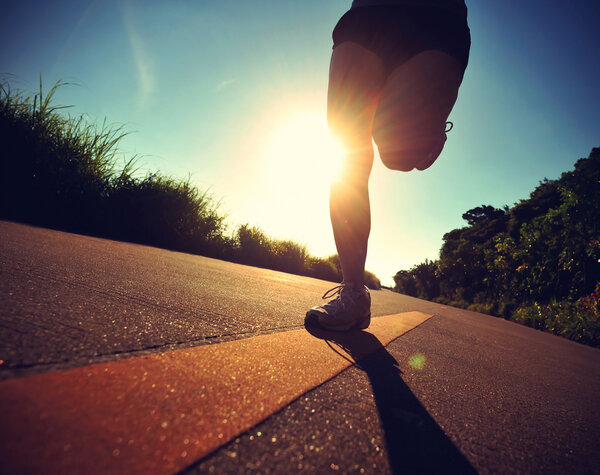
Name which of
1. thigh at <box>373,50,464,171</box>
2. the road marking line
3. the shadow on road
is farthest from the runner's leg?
the road marking line

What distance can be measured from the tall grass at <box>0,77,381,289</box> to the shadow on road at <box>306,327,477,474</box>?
452 centimetres

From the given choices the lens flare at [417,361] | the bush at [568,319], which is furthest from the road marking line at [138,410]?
the bush at [568,319]

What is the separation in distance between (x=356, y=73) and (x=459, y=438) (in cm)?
170

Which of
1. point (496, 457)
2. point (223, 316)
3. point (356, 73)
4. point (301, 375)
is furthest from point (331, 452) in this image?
point (356, 73)

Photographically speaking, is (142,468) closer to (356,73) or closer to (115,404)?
(115,404)

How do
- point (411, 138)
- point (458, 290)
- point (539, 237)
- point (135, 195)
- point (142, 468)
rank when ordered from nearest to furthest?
point (142, 468)
point (411, 138)
point (135, 195)
point (539, 237)
point (458, 290)

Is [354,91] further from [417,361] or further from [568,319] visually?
[568,319]

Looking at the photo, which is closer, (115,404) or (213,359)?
(115,404)

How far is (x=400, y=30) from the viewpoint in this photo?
1630 millimetres

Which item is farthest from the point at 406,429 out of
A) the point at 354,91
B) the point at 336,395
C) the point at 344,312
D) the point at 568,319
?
the point at 568,319

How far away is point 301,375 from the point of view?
726mm

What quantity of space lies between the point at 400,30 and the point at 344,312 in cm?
157

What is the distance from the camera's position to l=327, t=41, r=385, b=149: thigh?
1659 millimetres

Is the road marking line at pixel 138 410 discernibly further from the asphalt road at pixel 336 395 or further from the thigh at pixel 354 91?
the thigh at pixel 354 91
